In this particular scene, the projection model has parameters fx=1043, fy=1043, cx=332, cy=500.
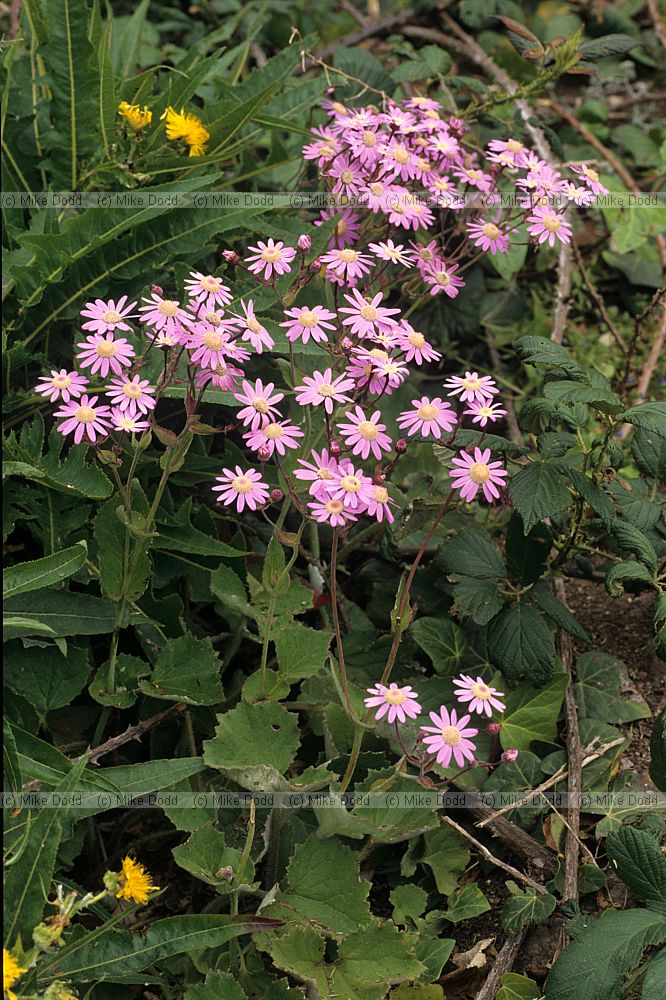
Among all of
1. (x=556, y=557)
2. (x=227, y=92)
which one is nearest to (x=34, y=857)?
(x=556, y=557)

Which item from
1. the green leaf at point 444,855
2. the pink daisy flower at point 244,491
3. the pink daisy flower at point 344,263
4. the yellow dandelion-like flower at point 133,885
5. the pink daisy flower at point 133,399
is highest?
the pink daisy flower at point 344,263

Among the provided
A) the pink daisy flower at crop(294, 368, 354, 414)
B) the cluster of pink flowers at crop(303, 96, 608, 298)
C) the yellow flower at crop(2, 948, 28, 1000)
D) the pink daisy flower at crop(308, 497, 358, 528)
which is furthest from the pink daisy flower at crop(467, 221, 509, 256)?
the yellow flower at crop(2, 948, 28, 1000)

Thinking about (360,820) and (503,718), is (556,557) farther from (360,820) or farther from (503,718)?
(360,820)

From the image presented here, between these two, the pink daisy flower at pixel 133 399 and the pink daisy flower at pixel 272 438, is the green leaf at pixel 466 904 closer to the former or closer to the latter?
the pink daisy flower at pixel 272 438

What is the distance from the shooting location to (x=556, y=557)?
6.75ft

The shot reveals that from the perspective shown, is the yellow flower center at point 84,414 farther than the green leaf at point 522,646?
No

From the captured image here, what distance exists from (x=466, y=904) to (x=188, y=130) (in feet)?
5.27

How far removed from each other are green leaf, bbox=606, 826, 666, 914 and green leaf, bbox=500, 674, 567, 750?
378 mm

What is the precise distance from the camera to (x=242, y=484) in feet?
4.96

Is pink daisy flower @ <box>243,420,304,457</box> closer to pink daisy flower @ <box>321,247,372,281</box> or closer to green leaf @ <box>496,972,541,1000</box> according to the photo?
pink daisy flower @ <box>321,247,372,281</box>

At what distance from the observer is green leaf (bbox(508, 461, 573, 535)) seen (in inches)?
68.1

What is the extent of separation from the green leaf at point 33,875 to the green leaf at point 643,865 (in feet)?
2.67

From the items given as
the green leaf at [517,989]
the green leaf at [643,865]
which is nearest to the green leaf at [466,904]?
the green leaf at [517,989]

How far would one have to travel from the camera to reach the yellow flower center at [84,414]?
1533 millimetres
